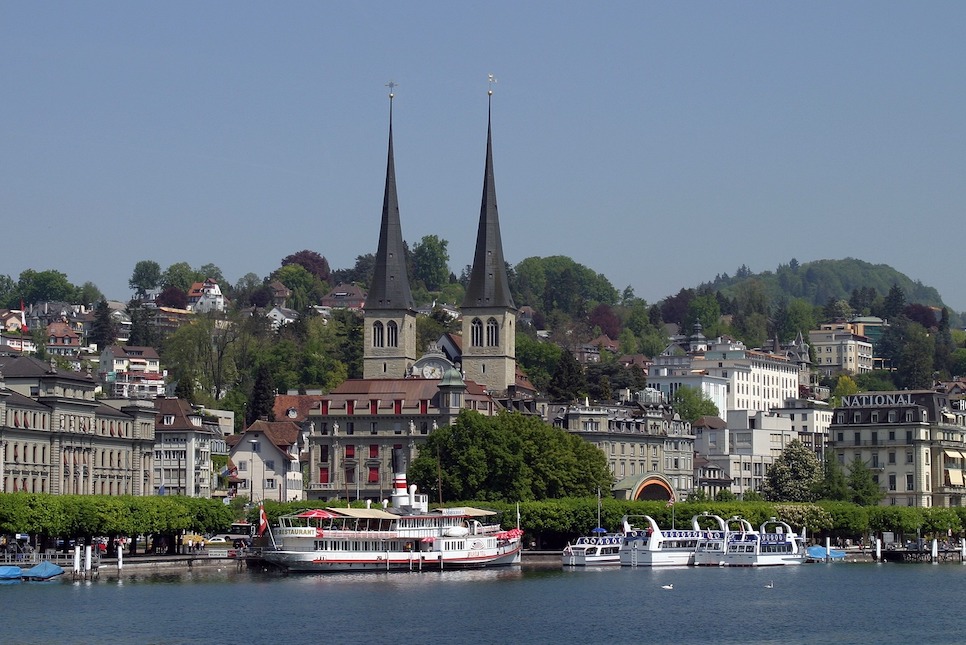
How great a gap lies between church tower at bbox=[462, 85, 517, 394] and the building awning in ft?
130

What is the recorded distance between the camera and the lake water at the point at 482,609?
258 ft

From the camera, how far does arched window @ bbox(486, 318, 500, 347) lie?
6900 inches

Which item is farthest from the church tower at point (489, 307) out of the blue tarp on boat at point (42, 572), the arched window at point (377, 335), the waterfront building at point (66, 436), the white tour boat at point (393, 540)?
the blue tarp on boat at point (42, 572)

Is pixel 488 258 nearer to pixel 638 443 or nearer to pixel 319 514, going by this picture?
pixel 638 443

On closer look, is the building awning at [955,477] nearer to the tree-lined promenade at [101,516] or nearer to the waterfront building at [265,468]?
the waterfront building at [265,468]

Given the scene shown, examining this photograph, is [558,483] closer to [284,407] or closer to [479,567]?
[479,567]

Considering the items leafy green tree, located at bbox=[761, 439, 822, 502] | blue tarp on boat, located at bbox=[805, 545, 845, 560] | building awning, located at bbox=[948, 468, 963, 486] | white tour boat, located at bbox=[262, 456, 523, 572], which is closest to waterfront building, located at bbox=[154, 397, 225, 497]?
white tour boat, located at bbox=[262, 456, 523, 572]

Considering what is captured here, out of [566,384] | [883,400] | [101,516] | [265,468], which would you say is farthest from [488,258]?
[101,516]

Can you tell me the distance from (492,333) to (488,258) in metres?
6.79

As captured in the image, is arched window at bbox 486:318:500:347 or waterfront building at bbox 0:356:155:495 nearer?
waterfront building at bbox 0:356:155:495

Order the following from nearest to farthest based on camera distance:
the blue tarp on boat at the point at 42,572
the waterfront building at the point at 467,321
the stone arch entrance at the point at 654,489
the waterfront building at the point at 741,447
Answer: the blue tarp on boat at the point at 42,572, the stone arch entrance at the point at 654,489, the waterfront building at the point at 467,321, the waterfront building at the point at 741,447

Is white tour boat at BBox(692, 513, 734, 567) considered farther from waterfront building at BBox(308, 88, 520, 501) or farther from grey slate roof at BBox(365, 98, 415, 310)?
grey slate roof at BBox(365, 98, 415, 310)

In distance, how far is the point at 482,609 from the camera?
88.4 m

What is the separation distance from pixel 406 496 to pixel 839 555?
35.1 metres
